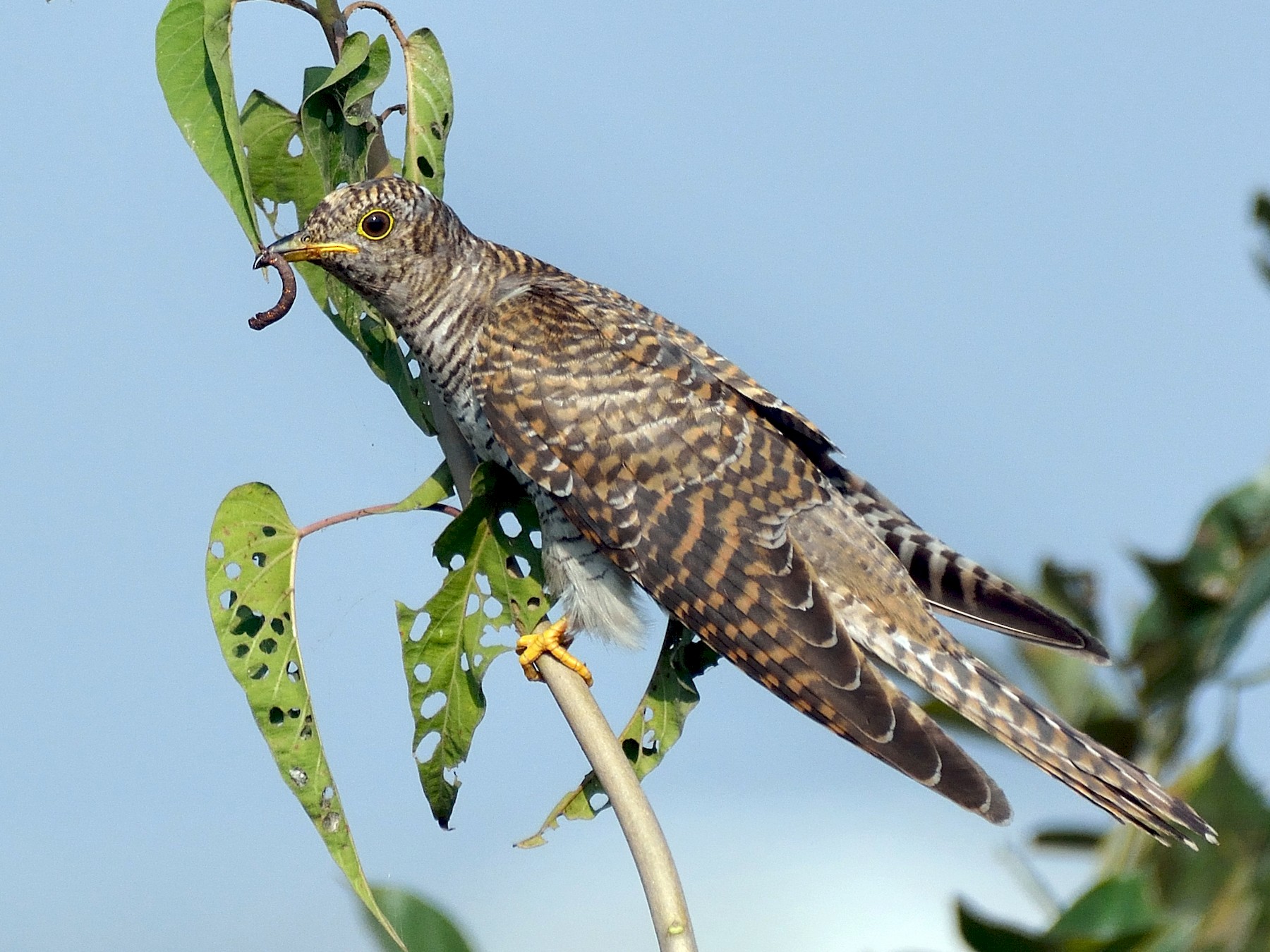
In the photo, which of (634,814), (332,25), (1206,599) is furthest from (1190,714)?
(332,25)

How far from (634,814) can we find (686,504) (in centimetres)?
108

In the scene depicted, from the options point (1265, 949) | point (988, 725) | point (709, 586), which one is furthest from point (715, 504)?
point (1265, 949)

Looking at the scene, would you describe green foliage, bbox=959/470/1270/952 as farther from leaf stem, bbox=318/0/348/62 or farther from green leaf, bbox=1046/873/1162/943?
leaf stem, bbox=318/0/348/62

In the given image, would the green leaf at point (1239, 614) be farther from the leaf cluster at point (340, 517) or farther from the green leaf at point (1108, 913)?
the leaf cluster at point (340, 517)

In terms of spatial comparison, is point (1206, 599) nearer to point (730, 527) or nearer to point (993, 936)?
point (993, 936)

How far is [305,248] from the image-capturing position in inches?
99.0

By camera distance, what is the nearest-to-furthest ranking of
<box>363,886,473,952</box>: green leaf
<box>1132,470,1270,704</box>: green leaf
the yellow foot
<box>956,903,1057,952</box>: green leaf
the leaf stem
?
<box>956,903,1057,952</box>: green leaf, <box>1132,470,1270,704</box>: green leaf, <box>363,886,473,952</box>: green leaf, the leaf stem, the yellow foot

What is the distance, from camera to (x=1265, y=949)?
5.24ft

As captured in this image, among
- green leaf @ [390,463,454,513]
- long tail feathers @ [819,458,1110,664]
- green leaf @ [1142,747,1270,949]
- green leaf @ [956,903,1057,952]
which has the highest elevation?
green leaf @ [390,463,454,513]

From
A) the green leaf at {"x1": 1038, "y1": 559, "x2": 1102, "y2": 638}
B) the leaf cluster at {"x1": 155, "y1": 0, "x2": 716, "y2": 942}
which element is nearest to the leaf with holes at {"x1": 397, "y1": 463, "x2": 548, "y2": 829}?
the leaf cluster at {"x1": 155, "y1": 0, "x2": 716, "y2": 942}

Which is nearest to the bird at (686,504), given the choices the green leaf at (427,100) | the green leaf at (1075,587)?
the green leaf at (427,100)

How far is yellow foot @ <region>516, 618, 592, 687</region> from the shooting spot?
7.61ft

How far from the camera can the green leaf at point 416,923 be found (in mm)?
1822

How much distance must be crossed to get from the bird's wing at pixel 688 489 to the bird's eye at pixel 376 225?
0.98ft
